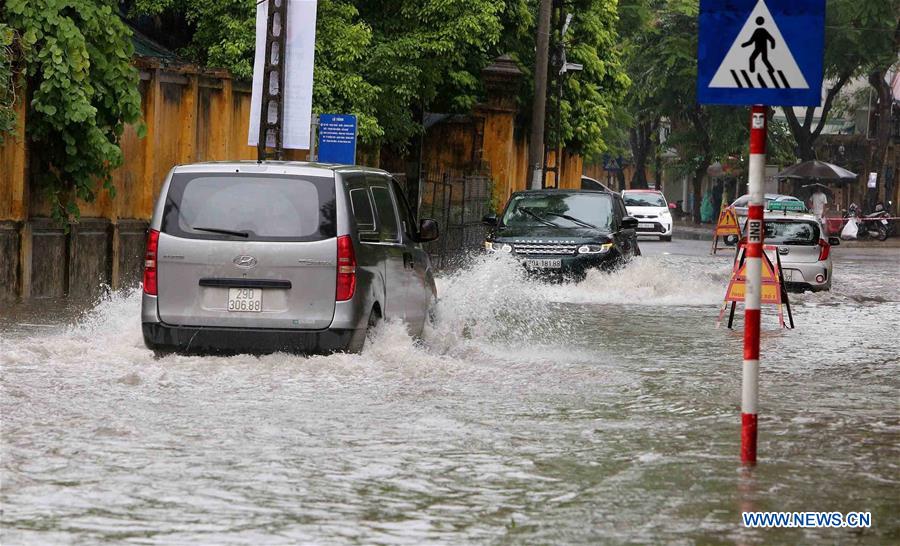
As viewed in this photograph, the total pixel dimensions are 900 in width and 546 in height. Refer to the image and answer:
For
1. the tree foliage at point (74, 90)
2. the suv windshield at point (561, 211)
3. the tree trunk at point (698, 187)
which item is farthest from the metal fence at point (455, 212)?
the tree trunk at point (698, 187)

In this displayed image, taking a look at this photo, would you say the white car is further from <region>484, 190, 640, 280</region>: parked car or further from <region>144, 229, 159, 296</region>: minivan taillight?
<region>144, 229, 159, 296</region>: minivan taillight

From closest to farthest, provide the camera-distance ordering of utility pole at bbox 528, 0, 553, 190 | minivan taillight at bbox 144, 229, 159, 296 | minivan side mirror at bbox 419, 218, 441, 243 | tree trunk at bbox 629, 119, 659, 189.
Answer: minivan taillight at bbox 144, 229, 159, 296 → minivan side mirror at bbox 419, 218, 441, 243 → utility pole at bbox 528, 0, 553, 190 → tree trunk at bbox 629, 119, 659, 189

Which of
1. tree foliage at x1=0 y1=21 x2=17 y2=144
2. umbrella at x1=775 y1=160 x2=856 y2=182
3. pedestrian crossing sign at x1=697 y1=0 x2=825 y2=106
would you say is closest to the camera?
pedestrian crossing sign at x1=697 y1=0 x2=825 y2=106

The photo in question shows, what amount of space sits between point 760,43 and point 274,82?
1303cm

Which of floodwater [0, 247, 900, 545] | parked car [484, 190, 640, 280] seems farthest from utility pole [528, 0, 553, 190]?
floodwater [0, 247, 900, 545]

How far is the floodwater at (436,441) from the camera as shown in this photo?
7219 millimetres

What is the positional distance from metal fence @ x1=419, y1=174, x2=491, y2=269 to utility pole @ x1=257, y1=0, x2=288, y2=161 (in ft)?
31.5

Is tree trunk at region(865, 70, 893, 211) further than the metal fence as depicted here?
Yes

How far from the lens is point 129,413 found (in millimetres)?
10172

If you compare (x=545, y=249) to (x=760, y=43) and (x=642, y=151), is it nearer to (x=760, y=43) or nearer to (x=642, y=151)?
(x=760, y=43)

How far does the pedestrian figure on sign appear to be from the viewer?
8.87m

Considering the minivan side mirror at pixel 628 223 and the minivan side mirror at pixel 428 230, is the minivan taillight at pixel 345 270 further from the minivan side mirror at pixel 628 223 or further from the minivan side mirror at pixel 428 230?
the minivan side mirror at pixel 628 223

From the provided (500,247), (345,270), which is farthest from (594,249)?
(345,270)

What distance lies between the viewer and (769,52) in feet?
29.1
